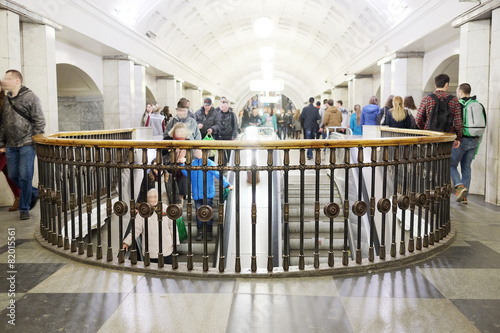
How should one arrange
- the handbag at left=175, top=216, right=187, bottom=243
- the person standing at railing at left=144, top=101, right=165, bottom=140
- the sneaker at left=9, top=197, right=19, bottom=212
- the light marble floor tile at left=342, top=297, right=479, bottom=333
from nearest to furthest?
the light marble floor tile at left=342, top=297, right=479, bottom=333
the handbag at left=175, top=216, right=187, bottom=243
the sneaker at left=9, top=197, right=19, bottom=212
the person standing at railing at left=144, top=101, right=165, bottom=140

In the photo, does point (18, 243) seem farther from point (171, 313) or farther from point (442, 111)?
point (442, 111)

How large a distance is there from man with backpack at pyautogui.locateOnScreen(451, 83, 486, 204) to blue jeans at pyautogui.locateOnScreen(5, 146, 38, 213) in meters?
5.67

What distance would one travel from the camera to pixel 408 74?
13.3m

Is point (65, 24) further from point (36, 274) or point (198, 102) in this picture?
point (198, 102)

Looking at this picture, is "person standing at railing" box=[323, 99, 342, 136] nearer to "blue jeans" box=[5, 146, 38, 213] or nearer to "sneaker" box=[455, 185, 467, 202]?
"sneaker" box=[455, 185, 467, 202]

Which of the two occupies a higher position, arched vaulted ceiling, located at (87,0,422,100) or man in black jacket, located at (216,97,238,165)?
arched vaulted ceiling, located at (87,0,422,100)

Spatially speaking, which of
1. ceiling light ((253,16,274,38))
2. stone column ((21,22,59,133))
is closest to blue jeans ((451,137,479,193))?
stone column ((21,22,59,133))

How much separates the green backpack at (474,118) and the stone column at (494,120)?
41cm

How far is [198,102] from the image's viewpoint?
25969mm

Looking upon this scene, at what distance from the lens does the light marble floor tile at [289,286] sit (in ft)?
10.6

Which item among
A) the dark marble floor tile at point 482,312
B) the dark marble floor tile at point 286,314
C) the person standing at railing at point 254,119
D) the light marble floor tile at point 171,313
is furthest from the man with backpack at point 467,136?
the person standing at railing at point 254,119

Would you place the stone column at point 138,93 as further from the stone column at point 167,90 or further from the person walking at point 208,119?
the person walking at point 208,119

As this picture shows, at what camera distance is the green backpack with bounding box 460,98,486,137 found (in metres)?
6.69

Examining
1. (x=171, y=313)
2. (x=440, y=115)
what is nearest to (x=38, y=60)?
(x=440, y=115)
